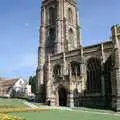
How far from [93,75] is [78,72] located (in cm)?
442

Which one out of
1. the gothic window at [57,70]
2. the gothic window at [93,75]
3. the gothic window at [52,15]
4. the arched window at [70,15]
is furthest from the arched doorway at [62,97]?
the arched window at [70,15]

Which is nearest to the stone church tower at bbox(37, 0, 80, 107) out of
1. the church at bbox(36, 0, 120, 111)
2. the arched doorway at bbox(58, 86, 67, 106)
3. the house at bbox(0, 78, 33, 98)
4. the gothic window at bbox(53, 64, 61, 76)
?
the church at bbox(36, 0, 120, 111)

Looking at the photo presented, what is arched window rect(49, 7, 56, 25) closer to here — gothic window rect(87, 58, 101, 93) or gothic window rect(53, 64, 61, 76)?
gothic window rect(53, 64, 61, 76)

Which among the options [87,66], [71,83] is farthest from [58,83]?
[87,66]

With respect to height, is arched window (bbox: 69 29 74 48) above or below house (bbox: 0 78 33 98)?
above

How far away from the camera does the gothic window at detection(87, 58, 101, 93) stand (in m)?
52.3

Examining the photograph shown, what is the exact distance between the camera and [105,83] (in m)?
49.8

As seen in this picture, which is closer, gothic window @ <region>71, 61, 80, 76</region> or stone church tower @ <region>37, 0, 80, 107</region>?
gothic window @ <region>71, 61, 80, 76</region>

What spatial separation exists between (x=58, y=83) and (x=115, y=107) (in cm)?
1589

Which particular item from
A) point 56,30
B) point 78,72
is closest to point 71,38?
point 56,30

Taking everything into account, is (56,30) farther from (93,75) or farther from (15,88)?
(15,88)

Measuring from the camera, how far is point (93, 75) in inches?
2116

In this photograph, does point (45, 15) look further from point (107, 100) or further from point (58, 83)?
point (107, 100)

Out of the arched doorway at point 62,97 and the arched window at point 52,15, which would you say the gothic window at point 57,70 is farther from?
the arched window at point 52,15
